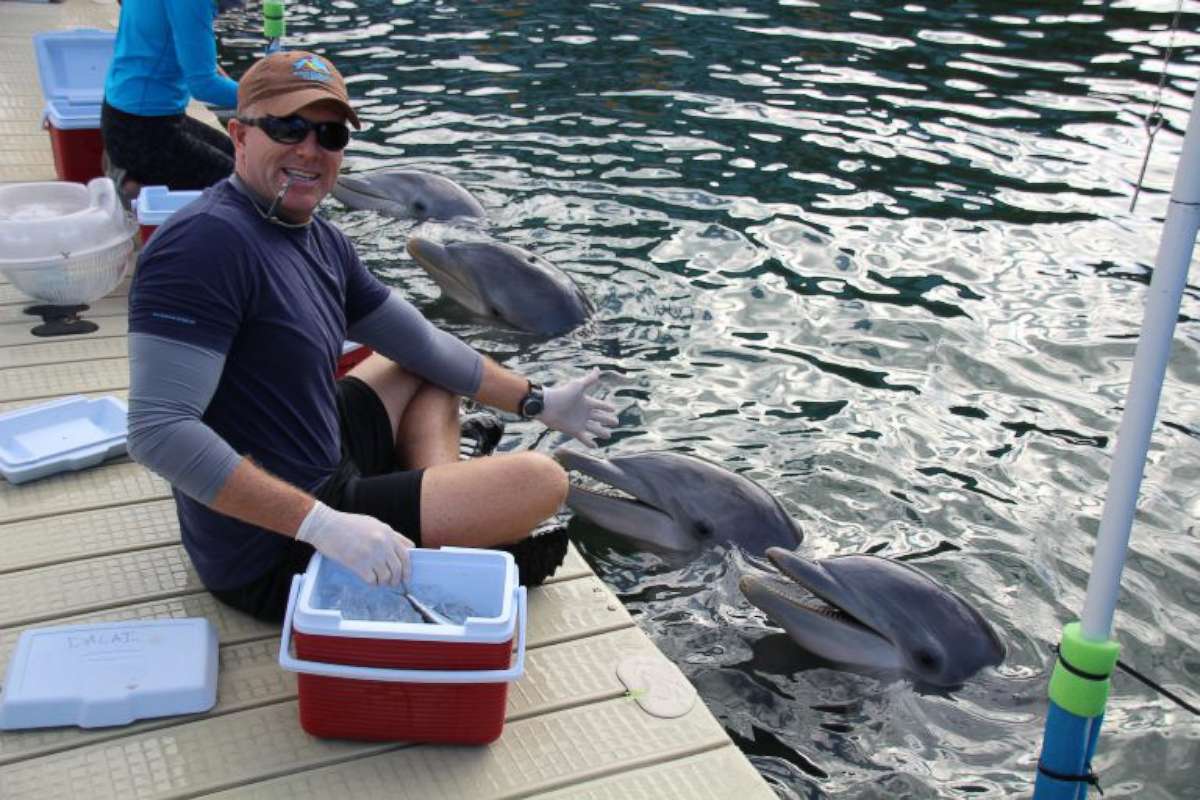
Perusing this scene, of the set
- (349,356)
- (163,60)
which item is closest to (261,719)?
(349,356)

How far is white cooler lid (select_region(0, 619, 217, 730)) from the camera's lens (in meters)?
3.19

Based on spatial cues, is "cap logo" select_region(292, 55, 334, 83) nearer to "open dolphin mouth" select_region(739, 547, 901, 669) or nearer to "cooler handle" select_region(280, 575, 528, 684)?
"cooler handle" select_region(280, 575, 528, 684)

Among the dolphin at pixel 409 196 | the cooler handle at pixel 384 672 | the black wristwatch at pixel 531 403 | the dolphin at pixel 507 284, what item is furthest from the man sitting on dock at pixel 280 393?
the dolphin at pixel 409 196

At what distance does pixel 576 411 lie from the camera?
445 cm

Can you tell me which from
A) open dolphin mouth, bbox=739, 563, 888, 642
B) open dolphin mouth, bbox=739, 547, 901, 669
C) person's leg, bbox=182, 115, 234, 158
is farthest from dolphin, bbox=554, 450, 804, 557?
person's leg, bbox=182, 115, 234, 158

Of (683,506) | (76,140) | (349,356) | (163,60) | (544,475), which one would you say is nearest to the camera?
(544,475)

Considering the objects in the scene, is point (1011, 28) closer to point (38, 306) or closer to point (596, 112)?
point (596, 112)

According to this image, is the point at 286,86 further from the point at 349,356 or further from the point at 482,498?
the point at 349,356

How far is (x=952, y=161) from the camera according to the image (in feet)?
31.9

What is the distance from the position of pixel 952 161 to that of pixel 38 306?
6.78 meters

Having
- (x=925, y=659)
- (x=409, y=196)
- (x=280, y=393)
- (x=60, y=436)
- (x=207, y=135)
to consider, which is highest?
(x=280, y=393)

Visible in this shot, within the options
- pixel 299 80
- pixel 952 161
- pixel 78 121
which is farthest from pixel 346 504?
pixel 952 161

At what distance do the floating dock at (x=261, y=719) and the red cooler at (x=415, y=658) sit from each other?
87mm

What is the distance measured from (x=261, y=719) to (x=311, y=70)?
1.74 meters
